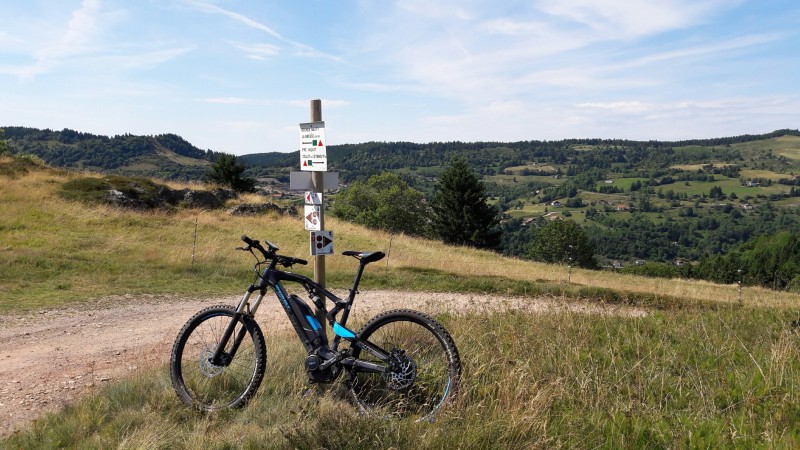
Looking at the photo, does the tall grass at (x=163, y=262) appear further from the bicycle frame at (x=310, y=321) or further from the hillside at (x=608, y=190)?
the hillside at (x=608, y=190)

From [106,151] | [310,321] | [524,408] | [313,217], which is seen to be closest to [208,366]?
[310,321]

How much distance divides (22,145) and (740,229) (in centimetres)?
17541

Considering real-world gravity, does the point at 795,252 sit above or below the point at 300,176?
below

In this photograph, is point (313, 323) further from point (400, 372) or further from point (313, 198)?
point (313, 198)

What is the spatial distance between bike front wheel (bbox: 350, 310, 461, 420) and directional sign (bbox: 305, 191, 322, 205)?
7.31ft

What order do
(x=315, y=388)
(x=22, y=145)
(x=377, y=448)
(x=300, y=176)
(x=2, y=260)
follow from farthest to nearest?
1. (x=22, y=145)
2. (x=2, y=260)
3. (x=300, y=176)
4. (x=315, y=388)
5. (x=377, y=448)

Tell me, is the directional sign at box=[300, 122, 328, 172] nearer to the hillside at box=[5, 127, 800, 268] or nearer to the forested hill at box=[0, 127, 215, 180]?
the hillside at box=[5, 127, 800, 268]

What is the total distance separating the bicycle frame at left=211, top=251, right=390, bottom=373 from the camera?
4316 mm

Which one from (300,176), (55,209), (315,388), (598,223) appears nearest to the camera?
(315,388)

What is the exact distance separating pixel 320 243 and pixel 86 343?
4.54 meters

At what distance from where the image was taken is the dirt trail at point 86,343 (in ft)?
18.9

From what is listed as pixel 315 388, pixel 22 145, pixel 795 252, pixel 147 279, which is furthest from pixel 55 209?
pixel 22 145

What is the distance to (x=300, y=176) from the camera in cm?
618

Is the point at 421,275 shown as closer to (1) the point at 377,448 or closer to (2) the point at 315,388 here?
(2) the point at 315,388
